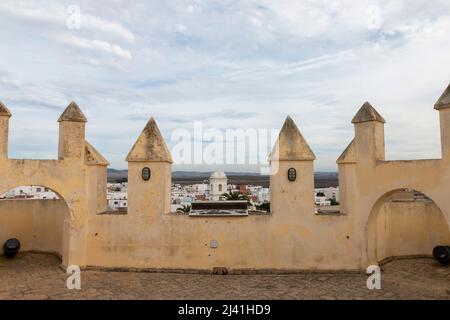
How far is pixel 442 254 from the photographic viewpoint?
13.4 metres

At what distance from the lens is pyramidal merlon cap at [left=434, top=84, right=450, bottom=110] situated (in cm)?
1125

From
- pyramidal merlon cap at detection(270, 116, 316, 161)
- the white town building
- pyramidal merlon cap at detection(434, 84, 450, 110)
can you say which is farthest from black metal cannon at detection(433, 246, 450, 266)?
the white town building

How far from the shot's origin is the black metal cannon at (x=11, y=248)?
14.4 meters

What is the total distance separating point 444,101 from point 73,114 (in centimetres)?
1204

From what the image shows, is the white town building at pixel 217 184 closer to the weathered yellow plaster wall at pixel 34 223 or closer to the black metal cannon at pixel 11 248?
the weathered yellow plaster wall at pixel 34 223

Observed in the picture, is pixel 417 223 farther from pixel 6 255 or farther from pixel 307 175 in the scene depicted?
pixel 6 255

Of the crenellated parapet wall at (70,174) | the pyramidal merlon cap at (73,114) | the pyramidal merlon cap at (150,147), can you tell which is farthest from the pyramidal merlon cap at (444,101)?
the pyramidal merlon cap at (73,114)

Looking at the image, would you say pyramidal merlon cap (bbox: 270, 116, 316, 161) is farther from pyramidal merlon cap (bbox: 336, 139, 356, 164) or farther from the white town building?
the white town building

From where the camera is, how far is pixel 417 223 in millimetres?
14984

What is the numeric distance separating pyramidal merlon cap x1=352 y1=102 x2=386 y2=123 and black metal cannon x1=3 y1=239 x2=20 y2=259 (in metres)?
13.4

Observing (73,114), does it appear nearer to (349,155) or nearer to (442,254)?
(349,155)
